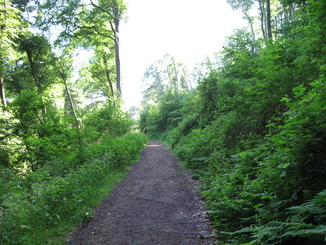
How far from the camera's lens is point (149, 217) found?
4531mm

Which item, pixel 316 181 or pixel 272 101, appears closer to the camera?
pixel 316 181

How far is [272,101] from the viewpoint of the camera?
18.4 feet

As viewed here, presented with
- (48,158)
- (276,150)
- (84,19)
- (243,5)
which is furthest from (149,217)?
(243,5)

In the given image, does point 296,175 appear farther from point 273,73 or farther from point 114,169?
point 114,169

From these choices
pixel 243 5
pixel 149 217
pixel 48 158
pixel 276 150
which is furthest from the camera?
pixel 243 5

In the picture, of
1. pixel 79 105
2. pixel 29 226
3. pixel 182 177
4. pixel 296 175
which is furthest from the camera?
pixel 79 105

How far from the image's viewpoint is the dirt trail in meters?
3.64

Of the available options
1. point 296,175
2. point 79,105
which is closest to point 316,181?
point 296,175

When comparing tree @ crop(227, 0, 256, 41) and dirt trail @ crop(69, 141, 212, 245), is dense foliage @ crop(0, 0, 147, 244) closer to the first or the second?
dirt trail @ crop(69, 141, 212, 245)

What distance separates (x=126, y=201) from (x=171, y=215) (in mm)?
1547

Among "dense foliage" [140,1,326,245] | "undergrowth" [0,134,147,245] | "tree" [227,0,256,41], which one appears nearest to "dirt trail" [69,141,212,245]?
"undergrowth" [0,134,147,245]

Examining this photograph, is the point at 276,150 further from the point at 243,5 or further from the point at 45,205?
the point at 243,5

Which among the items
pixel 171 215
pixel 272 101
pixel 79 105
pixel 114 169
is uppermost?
pixel 79 105

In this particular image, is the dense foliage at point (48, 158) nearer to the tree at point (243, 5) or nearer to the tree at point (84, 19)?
the tree at point (84, 19)
